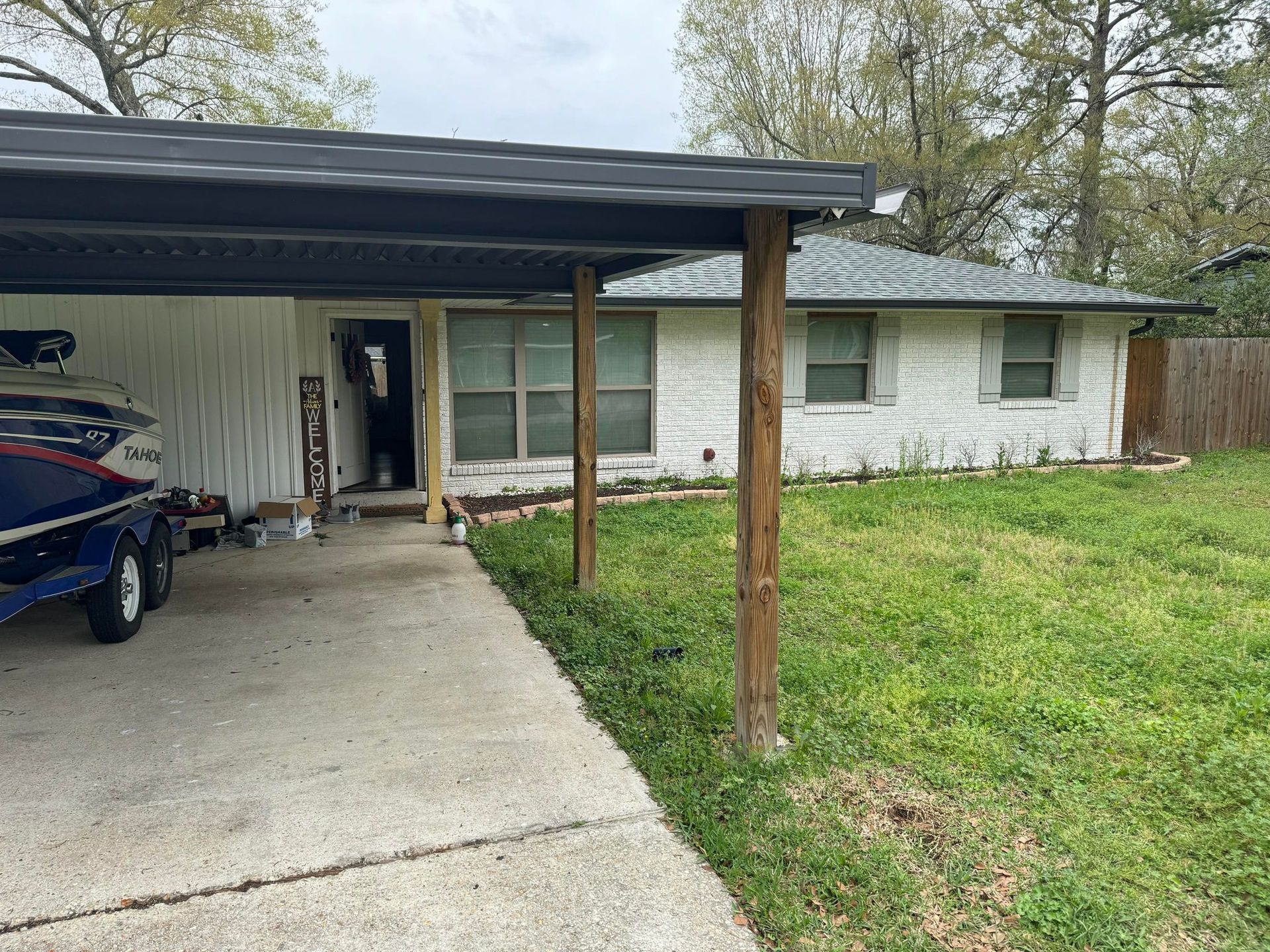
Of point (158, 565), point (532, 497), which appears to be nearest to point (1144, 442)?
point (532, 497)

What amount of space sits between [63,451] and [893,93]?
70.2 feet

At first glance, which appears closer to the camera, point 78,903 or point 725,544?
point 78,903

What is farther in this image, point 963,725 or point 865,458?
point 865,458

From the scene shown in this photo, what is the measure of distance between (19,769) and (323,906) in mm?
1798

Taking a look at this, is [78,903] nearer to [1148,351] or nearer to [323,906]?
[323,906]

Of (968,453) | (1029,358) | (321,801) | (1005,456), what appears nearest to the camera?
(321,801)

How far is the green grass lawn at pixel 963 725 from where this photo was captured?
2.70m

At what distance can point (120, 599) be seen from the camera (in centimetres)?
508

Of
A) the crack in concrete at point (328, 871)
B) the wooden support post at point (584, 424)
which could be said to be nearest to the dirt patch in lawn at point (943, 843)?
the crack in concrete at point (328, 871)

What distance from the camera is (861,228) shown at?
80.1ft

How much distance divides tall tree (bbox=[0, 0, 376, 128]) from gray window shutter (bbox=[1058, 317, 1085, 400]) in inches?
721

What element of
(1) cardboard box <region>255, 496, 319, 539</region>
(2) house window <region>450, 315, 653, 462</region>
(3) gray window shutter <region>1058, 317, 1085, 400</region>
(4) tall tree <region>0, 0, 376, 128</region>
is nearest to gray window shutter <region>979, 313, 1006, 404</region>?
(3) gray window shutter <region>1058, 317, 1085, 400</region>

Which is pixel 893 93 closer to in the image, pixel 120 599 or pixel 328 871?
pixel 120 599

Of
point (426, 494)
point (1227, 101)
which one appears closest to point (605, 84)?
point (1227, 101)
